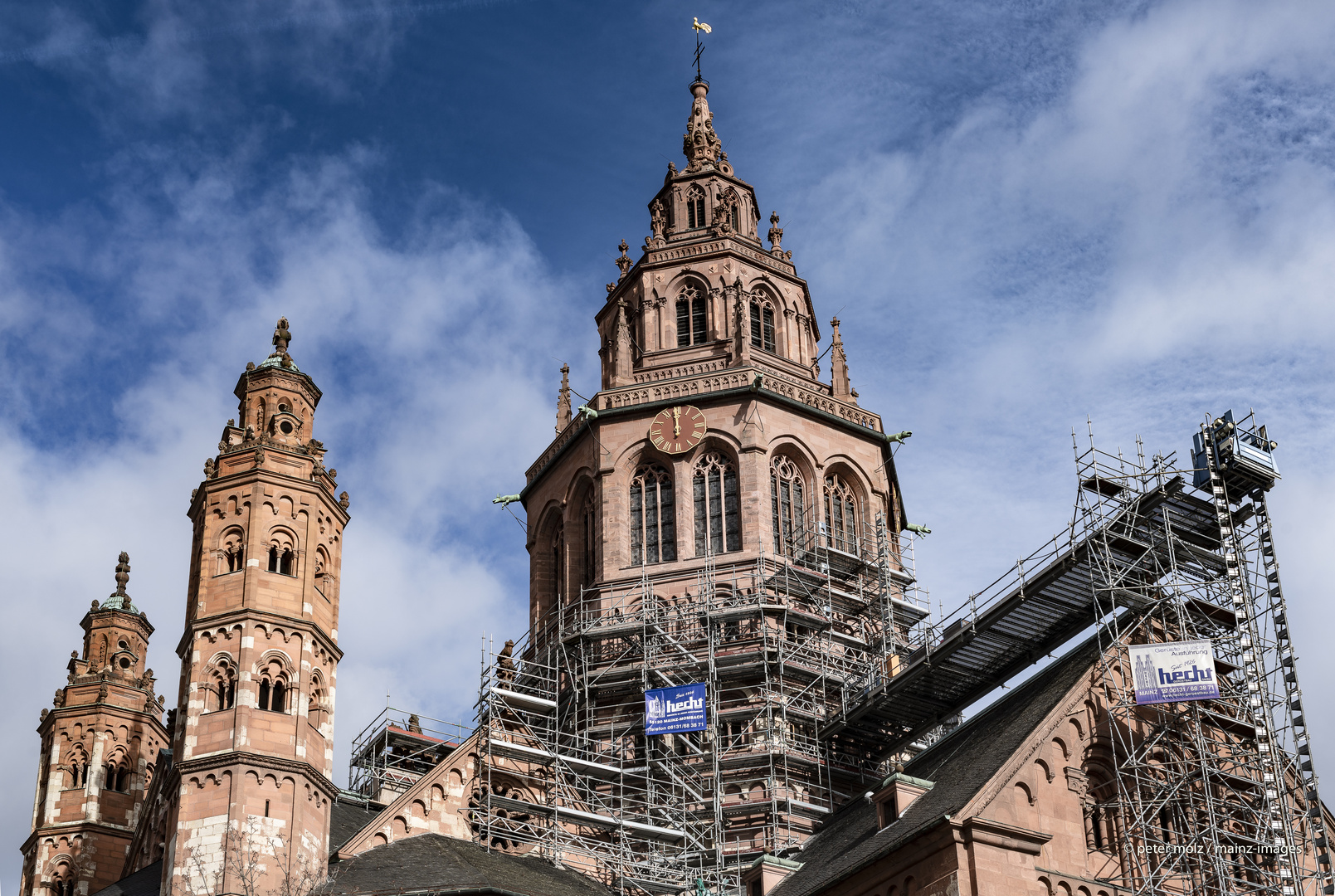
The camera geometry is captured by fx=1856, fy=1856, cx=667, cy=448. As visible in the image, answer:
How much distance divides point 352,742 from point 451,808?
12339 mm

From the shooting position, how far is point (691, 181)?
72.8 metres

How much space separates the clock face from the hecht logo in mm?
23295

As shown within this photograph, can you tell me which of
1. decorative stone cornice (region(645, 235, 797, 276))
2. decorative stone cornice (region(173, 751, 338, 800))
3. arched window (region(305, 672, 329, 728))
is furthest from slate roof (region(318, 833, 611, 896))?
decorative stone cornice (region(645, 235, 797, 276))

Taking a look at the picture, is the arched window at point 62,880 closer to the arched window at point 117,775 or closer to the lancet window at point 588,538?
the arched window at point 117,775

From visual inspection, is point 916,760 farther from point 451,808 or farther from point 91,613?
point 91,613

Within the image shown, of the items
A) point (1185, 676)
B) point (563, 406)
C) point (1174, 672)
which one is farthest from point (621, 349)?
point (1185, 676)

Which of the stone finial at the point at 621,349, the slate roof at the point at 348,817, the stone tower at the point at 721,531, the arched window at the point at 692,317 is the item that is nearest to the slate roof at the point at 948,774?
the stone tower at the point at 721,531

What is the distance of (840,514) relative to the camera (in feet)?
207

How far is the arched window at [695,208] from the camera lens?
235 ft

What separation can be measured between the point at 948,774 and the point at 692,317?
28.0 metres

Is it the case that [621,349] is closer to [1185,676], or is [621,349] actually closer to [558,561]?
[558,561]

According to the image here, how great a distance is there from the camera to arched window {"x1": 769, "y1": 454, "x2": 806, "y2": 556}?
200 ft

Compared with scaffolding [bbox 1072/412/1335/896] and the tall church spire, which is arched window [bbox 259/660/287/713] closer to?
scaffolding [bbox 1072/412/1335/896]

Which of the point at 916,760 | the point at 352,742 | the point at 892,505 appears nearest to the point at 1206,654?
the point at 916,760
